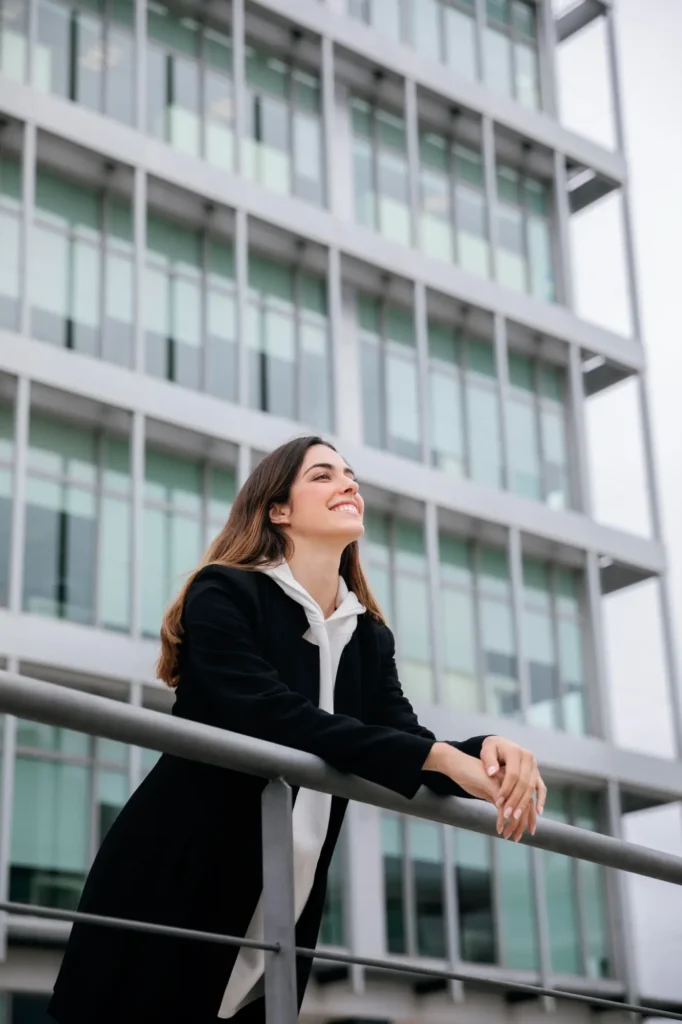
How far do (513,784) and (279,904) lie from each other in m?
0.67

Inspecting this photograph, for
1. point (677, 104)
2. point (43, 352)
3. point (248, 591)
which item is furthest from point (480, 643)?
point (677, 104)

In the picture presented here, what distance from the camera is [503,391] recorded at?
85.6ft

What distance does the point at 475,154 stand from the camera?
27.6 metres

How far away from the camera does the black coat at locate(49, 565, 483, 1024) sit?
2904mm

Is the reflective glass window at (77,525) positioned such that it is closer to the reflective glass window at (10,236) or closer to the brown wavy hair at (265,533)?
the reflective glass window at (10,236)

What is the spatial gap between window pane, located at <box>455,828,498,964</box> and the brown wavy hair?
1966 cm

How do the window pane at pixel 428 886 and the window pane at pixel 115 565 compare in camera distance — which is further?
the window pane at pixel 428 886

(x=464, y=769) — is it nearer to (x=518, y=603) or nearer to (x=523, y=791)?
(x=523, y=791)

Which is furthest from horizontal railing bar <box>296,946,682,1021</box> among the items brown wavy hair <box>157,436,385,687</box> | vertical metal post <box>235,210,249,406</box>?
vertical metal post <box>235,210,249,406</box>

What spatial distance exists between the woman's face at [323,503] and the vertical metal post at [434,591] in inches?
766

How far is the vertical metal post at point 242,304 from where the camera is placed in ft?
74.5

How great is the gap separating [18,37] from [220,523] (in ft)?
23.7

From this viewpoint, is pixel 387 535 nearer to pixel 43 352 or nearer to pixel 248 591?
pixel 43 352

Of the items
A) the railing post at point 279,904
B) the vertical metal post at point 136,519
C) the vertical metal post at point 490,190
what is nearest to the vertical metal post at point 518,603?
the vertical metal post at point 490,190
